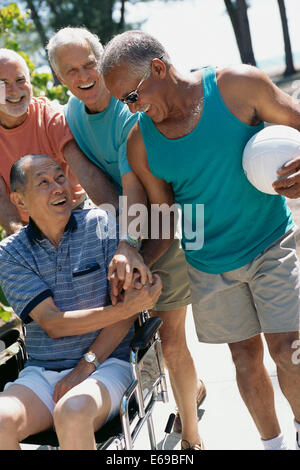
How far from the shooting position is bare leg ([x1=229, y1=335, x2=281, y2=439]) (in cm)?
256

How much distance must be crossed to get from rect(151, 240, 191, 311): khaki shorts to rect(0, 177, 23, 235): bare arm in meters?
0.66

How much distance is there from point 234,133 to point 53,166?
2.47 feet

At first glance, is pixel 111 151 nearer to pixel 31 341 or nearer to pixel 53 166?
pixel 53 166

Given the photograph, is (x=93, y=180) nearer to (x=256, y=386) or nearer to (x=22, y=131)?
(x=22, y=131)

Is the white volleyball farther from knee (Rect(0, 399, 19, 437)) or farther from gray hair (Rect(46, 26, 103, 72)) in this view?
knee (Rect(0, 399, 19, 437))

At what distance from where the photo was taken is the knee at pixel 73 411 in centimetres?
217

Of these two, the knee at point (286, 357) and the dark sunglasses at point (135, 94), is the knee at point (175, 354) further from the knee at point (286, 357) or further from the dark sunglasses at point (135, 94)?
the dark sunglasses at point (135, 94)

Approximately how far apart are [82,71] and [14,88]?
1.23ft

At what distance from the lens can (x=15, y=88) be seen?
299 cm

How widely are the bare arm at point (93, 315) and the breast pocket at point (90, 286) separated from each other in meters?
0.09

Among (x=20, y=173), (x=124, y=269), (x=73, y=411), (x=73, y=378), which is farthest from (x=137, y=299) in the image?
(x=20, y=173)

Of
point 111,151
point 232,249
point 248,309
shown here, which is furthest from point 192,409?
point 111,151

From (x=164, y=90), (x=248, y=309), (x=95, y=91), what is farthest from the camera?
(x=95, y=91)

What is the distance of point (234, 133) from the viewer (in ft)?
7.86
